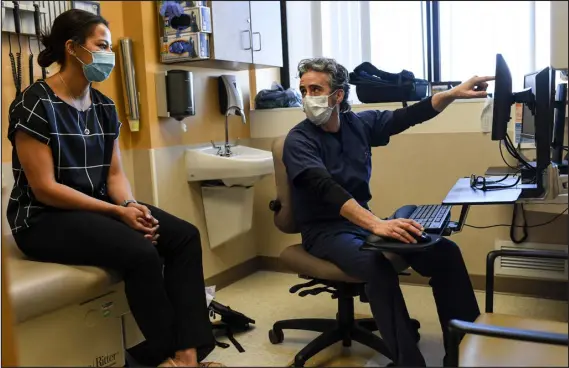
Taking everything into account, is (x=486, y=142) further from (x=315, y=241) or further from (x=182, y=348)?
(x=182, y=348)

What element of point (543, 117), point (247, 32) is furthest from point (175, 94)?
point (543, 117)

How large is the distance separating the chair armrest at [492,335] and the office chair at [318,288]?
508 millimetres

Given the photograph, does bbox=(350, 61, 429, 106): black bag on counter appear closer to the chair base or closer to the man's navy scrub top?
the man's navy scrub top

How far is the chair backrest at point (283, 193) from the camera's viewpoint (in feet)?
6.57

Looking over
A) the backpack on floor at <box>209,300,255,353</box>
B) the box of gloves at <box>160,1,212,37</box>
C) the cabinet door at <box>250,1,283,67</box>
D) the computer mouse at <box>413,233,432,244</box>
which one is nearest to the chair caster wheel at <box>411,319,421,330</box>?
the computer mouse at <box>413,233,432,244</box>

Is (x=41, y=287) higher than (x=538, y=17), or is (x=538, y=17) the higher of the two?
(x=538, y=17)

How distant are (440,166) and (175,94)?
1019mm

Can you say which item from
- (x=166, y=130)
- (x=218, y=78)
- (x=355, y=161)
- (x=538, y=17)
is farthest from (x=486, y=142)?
(x=166, y=130)

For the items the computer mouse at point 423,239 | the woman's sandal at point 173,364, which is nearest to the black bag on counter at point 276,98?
the computer mouse at point 423,239

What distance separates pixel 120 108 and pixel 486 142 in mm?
1311

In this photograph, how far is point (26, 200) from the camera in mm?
1661

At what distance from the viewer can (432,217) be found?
1753 mm

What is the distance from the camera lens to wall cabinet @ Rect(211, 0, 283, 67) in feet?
4.50

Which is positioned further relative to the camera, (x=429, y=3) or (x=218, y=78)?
(x=218, y=78)
